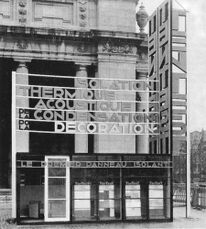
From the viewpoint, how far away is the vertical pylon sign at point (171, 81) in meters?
22.4

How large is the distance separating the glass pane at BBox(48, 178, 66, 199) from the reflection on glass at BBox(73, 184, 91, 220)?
464mm

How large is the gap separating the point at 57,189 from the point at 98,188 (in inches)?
62.4

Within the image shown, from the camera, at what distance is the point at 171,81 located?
887 inches

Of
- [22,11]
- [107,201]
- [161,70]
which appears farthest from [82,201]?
[22,11]

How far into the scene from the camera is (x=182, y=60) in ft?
74.4

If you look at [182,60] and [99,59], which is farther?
[99,59]

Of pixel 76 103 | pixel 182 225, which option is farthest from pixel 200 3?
pixel 182 225

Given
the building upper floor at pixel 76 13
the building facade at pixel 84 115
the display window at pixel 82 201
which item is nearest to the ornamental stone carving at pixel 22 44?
the building facade at pixel 84 115

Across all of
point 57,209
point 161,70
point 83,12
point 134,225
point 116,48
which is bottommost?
point 134,225

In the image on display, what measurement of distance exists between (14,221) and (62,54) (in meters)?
10.8

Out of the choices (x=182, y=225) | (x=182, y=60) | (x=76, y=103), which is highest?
(x=182, y=60)

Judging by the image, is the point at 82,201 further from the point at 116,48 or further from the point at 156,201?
the point at 116,48

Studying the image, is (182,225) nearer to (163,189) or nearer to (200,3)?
(163,189)

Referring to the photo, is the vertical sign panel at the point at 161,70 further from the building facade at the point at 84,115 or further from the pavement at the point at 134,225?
the pavement at the point at 134,225
